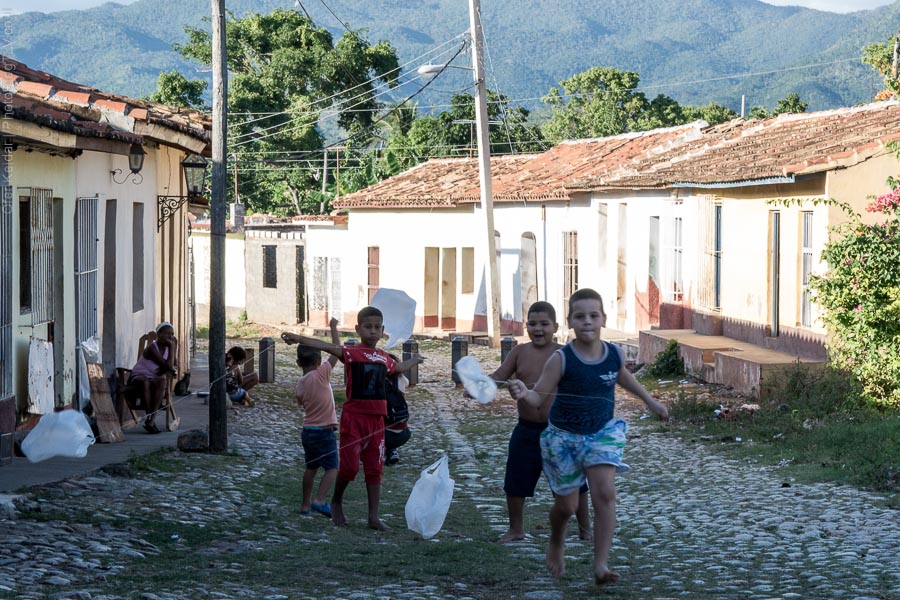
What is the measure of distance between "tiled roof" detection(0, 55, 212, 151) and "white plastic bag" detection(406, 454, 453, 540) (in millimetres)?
4846

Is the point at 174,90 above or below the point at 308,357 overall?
above

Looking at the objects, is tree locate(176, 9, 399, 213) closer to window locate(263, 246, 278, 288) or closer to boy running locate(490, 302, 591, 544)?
window locate(263, 246, 278, 288)

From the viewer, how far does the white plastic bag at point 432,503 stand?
689 cm

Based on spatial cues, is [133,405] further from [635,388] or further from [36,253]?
[635,388]

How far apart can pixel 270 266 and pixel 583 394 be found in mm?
27152

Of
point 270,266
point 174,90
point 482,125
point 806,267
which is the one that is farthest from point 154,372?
point 174,90

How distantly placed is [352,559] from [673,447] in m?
6.30

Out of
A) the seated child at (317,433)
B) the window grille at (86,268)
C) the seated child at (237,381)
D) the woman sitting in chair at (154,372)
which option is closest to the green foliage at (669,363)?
the seated child at (237,381)

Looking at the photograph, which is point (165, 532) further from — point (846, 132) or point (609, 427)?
point (846, 132)

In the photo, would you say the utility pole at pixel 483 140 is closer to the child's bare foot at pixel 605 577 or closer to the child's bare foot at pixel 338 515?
the child's bare foot at pixel 338 515

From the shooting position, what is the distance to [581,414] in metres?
6.09

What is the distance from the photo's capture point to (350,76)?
38.9m

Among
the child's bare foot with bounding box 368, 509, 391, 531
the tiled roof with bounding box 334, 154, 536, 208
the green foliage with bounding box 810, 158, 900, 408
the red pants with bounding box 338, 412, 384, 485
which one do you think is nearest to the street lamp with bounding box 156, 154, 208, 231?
the green foliage with bounding box 810, 158, 900, 408

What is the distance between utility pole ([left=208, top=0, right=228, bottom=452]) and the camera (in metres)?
10.9
